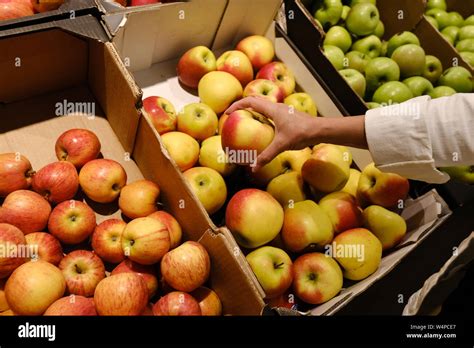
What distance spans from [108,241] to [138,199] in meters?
0.16

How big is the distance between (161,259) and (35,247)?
0.37 metres

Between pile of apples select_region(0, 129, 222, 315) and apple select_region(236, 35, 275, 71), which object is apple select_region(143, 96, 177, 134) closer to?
pile of apples select_region(0, 129, 222, 315)

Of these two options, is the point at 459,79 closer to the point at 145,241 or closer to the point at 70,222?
the point at 145,241

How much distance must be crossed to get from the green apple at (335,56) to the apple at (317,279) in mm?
964

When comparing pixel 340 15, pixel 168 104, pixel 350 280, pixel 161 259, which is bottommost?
pixel 350 280

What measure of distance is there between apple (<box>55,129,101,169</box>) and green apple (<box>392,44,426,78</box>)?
4.65ft

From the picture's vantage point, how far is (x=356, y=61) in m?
2.03

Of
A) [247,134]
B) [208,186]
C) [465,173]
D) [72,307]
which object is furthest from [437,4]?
[72,307]

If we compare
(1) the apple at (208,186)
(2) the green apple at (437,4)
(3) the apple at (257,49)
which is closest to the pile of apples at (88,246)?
(1) the apple at (208,186)

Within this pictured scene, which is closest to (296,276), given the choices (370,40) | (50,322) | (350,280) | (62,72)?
(350,280)

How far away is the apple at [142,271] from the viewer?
4.34ft

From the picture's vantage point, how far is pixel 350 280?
152 cm

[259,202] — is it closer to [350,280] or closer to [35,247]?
[350,280]

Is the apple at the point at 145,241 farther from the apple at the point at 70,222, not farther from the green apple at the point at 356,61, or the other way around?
the green apple at the point at 356,61
